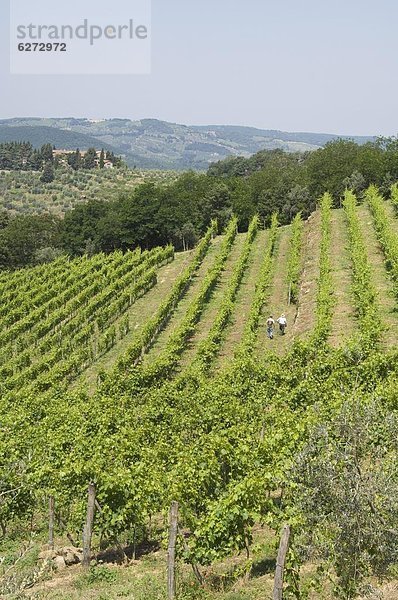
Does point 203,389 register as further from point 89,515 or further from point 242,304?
point 242,304

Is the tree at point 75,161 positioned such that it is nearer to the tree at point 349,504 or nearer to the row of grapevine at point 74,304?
the row of grapevine at point 74,304

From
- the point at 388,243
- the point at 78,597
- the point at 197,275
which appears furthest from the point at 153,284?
the point at 78,597

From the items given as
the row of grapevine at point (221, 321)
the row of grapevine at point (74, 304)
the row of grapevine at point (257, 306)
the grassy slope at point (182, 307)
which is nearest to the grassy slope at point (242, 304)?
the row of grapevine at point (221, 321)

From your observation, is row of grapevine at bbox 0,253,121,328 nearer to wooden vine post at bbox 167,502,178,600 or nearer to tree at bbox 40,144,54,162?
wooden vine post at bbox 167,502,178,600

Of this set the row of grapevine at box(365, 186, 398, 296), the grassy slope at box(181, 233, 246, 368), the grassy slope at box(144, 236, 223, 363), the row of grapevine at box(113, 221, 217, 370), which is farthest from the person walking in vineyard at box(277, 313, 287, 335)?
the row of grapevine at box(113, 221, 217, 370)

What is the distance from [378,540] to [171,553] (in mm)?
3284

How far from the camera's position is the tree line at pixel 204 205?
61344mm

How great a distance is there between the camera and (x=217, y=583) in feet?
33.7

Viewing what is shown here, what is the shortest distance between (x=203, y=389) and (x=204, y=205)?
4806cm

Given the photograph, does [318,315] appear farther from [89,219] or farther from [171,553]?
[89,219]

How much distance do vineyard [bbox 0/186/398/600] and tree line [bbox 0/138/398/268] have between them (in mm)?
8407

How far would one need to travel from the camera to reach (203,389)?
811 inches

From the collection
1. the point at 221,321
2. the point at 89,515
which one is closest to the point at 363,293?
the point at 221,321

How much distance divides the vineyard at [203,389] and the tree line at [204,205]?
27.6 ft
